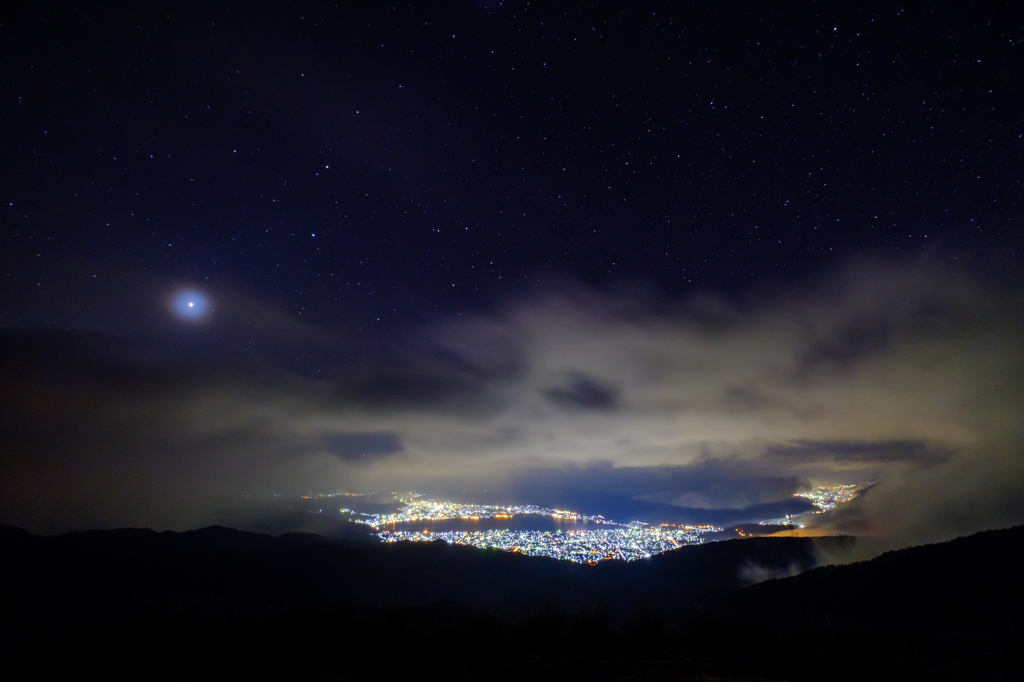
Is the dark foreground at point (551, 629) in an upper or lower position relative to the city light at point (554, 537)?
upper

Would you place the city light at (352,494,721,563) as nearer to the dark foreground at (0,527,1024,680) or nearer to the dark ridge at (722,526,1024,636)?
the dark foreground at (0,527,1024,680)

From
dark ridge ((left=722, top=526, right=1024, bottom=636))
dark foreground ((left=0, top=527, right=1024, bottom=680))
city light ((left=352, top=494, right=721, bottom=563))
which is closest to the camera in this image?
dark foreground ((left=0, top=527, right=1024, bottom=680))

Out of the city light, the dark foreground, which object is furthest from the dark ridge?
the city light

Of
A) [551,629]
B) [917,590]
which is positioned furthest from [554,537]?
[551,629]

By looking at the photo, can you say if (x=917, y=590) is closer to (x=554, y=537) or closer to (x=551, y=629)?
(x=551, y=629)

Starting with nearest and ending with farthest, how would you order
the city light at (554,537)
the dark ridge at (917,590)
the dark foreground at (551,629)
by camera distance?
the dark foreground at (551,629) < the dark ridge at (917,590) < the city light at (554,537)

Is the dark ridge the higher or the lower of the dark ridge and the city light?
the higher

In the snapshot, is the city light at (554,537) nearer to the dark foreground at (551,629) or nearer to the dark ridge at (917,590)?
the dark foreground at (551,629)

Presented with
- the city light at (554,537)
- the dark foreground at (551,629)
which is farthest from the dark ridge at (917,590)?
the city light at (554,537)

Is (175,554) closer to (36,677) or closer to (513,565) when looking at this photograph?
(513,565)
